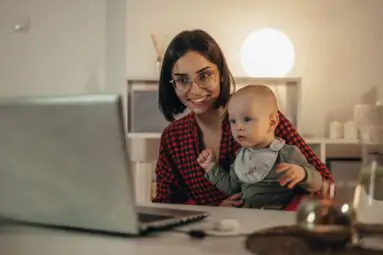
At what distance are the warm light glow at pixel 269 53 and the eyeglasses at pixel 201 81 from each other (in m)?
1.25

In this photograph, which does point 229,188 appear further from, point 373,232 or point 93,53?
point 93,53

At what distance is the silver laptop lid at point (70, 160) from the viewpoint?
2.29ft

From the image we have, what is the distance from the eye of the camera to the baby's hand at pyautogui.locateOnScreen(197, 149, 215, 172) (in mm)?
1565

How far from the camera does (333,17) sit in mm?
3076

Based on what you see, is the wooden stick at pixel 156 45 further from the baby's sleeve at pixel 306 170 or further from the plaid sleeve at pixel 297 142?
the baby's sleeve at pixel 306 170

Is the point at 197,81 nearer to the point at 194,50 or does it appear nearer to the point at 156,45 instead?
the point at 194,50

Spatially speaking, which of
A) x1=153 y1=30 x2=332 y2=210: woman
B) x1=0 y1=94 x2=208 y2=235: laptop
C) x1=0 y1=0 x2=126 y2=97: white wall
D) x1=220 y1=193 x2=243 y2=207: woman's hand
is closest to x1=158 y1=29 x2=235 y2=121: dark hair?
x1=153 y1=30 x2=332 y2=210: woman

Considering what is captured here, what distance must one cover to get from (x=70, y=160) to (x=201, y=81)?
95cm

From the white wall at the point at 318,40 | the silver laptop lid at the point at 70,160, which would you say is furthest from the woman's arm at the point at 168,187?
the white wall at the point at 318,40

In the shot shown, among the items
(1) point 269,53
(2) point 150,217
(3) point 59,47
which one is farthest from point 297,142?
(3) point 59,47

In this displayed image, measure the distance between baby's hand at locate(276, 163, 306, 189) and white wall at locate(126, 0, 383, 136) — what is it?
1727mm

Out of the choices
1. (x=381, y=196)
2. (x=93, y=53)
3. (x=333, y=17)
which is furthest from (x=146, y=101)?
(x=381, y=196)

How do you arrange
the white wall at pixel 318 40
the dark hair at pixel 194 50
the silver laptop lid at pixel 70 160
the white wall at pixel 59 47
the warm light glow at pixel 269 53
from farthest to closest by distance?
1. the white wall at pixel 59 47
2. the white wall at pixel 318 40
3. the warm light glow at pixel 269 53
4. the dark hair at pixel 194 50
5. the silver laptop lid at pixel 70 160

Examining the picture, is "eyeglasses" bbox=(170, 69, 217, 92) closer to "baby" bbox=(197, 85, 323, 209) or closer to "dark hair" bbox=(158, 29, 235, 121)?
"dark hair" bbox=(158, 29, 235, 121)
